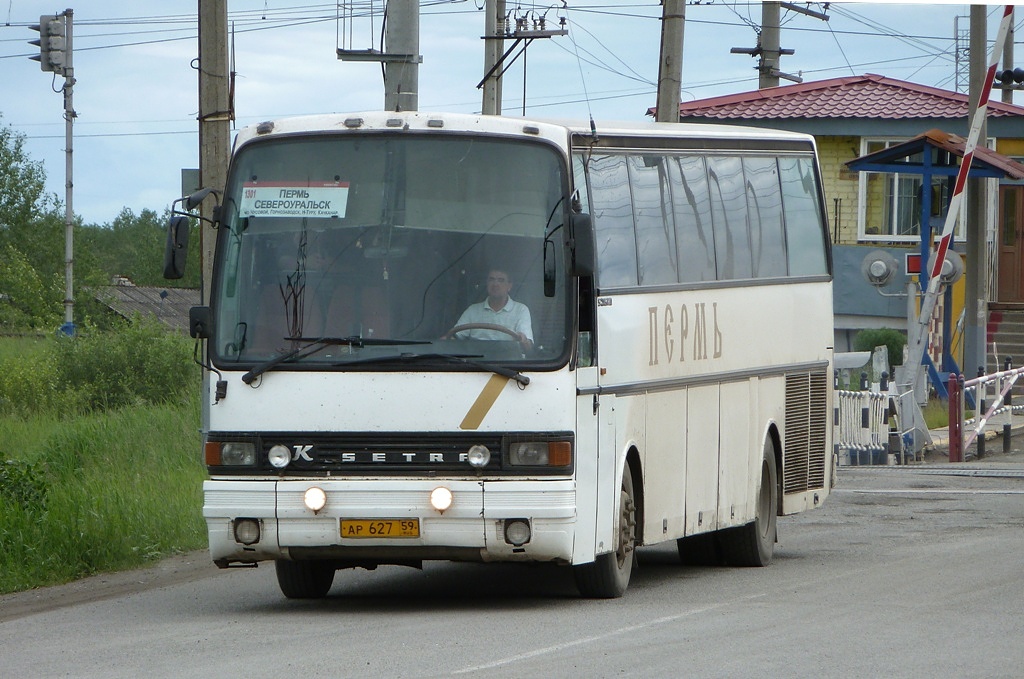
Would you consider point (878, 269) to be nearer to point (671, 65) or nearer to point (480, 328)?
point (671, 65)

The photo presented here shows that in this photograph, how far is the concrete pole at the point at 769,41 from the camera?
3925 centimetres

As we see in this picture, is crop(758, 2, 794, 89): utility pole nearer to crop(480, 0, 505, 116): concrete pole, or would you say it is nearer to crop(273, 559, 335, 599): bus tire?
crop(480, 0, 505, 116): concrete pole

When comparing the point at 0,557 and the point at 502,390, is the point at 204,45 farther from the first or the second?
the point at 502,390

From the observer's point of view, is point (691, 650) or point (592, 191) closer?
point (691, 650)

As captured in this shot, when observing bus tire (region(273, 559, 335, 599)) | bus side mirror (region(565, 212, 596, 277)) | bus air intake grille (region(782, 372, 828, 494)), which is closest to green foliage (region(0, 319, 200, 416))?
bus air intake grille (region(782, 372, 828, 494))

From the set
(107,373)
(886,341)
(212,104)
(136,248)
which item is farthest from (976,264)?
(136,248)

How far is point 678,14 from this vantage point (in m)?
23.5

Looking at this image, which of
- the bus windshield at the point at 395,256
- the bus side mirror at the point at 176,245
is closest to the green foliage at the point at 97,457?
the bus side mirror at the point at 176,245

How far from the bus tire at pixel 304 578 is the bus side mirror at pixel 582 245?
8.79 ft

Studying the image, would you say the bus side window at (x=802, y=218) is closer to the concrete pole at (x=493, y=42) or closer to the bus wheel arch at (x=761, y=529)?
the bus wheel arch at (x=761, y=529)

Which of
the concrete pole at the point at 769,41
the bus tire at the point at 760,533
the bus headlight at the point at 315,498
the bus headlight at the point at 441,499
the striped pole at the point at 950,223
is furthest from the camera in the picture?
the concrete pole at the point at 769,41

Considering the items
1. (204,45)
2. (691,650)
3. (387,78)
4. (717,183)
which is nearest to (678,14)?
(387,78)

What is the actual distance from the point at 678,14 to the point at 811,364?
9316 mm

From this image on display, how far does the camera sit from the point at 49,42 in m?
41.7
